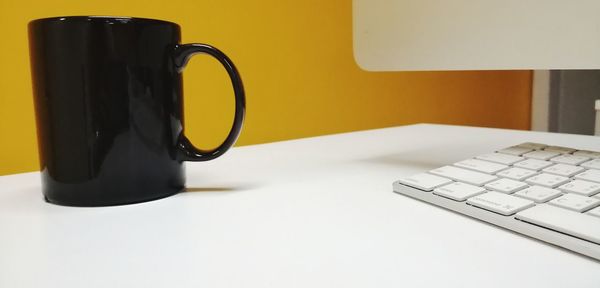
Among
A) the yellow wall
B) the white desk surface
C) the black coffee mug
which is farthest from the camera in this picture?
the yellow wall

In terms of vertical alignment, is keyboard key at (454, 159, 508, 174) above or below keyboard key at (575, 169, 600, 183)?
below

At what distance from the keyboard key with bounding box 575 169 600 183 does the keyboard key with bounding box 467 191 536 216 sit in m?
0.07

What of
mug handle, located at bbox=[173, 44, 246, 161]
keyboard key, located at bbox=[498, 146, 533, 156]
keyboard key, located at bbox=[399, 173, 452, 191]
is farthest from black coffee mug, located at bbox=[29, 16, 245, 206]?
keyboard key, located at bbox=[498, 146, 533, 156]

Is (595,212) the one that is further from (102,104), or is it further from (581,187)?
(102,104)

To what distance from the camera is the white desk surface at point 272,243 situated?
237mm

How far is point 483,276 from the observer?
0.24 meters

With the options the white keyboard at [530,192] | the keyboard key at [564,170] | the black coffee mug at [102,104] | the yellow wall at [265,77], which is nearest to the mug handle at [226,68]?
the black coffee mug at [102,104]

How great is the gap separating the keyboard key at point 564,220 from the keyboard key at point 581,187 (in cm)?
4

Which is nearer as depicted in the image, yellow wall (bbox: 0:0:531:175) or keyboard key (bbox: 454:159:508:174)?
keyboard key (bbox: 454:159:508:174)

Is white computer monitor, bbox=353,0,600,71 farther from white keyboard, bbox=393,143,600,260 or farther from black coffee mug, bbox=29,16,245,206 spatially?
black coffee mug, bbox=29,16,245,206

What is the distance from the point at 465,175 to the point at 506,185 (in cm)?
4

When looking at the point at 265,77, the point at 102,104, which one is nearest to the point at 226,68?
the point at 102,104

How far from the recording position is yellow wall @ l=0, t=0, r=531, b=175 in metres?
0.65

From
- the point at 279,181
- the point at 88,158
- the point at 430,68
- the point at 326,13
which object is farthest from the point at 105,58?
the point at 326,13
